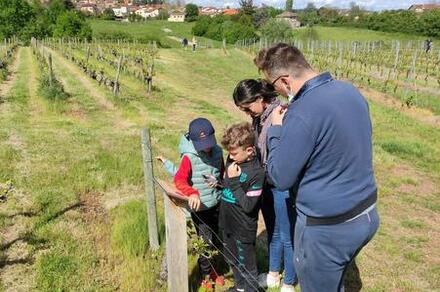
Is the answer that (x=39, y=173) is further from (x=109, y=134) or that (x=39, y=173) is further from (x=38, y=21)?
(x=38, y=21)

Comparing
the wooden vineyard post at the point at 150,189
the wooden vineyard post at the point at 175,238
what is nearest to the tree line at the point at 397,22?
the wooden vineyard post at the point at 150,189

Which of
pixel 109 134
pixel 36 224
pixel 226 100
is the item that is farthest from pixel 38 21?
pixel 36 224

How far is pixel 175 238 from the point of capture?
10.5 ft

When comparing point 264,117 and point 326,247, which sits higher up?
point 264,117

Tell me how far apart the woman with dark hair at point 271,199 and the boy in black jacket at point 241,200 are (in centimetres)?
16

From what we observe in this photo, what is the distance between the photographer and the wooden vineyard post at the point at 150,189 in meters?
3.92

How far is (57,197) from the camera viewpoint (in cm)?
591

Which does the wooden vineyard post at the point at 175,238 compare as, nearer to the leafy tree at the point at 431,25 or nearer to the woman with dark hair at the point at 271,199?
the woman with dark hair at the point at 271,199

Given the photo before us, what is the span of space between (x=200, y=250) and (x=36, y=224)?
246 centimetres

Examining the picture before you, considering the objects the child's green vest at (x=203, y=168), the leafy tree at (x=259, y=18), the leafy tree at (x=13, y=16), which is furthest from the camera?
the leafy tree at (x=259, y=18)

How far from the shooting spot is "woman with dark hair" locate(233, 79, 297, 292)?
127 inches

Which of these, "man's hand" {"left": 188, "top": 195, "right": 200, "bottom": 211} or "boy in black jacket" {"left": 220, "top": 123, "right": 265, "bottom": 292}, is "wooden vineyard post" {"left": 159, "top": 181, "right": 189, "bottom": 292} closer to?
"man's hand" {"left": 188, "top": 195, "right": 200, "bottom": 211}

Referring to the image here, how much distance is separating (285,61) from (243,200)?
118 cm

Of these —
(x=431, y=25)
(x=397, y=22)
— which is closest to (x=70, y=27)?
(x=397, y=22)
